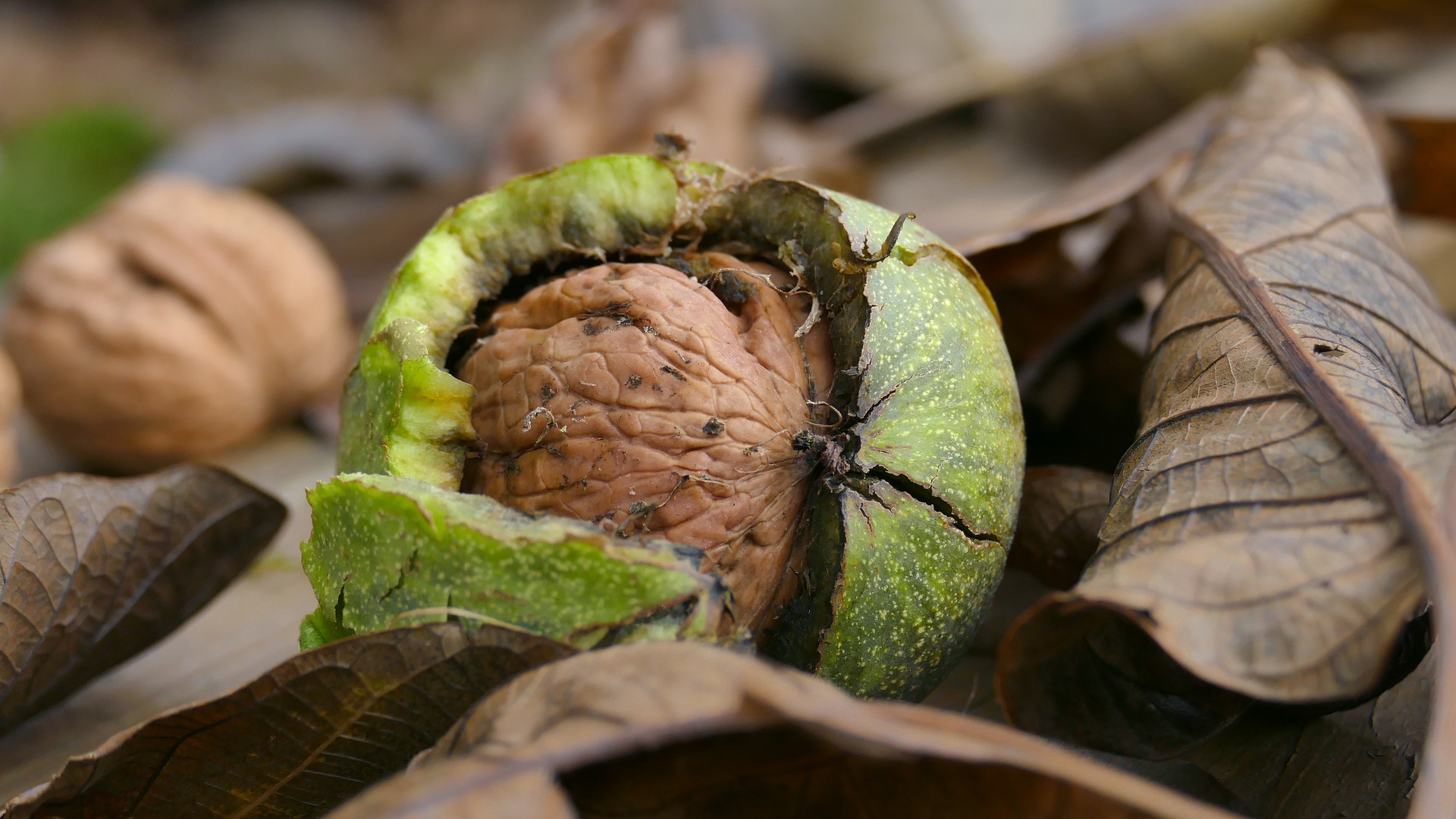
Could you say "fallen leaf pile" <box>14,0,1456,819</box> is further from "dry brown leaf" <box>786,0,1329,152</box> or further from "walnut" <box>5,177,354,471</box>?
"dry brown leaf" <box>786,0,1329,152</box>

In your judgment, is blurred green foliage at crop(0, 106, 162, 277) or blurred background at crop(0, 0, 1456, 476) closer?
blurred background at crop(0, 0, 1456, 476)

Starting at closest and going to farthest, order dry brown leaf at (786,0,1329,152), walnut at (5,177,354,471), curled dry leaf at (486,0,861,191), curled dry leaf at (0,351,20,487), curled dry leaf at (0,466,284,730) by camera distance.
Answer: curled dry leaf at (0,466,284,730)
curled dry leaf at (0,351,20,487)
walnut at (5,177,354,471)
dry brown leaf at (786,0,1329,152)
curled dry leaf at (486,0,861,191)

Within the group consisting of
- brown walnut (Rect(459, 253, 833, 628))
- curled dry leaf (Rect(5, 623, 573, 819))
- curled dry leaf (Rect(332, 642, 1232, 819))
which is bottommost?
curled dry leaf (Rect(332, 642, 1232, 819))

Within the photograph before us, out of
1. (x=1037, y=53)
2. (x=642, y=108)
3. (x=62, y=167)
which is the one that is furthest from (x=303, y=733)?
(x=62, y=167)

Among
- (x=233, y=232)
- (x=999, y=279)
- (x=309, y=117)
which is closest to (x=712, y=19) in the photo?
(x=309, y=117)

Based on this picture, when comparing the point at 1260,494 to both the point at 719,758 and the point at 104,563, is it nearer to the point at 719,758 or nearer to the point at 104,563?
the point at 719,758

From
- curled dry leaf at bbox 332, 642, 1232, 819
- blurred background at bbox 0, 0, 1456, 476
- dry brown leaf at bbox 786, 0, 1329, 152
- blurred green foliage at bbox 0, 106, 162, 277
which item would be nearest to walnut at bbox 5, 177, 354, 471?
blurred background at bbox 0, 0, 1456, 476

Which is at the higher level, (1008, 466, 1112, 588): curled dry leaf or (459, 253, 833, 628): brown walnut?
(459, 253, 833, 628): brown walnut
